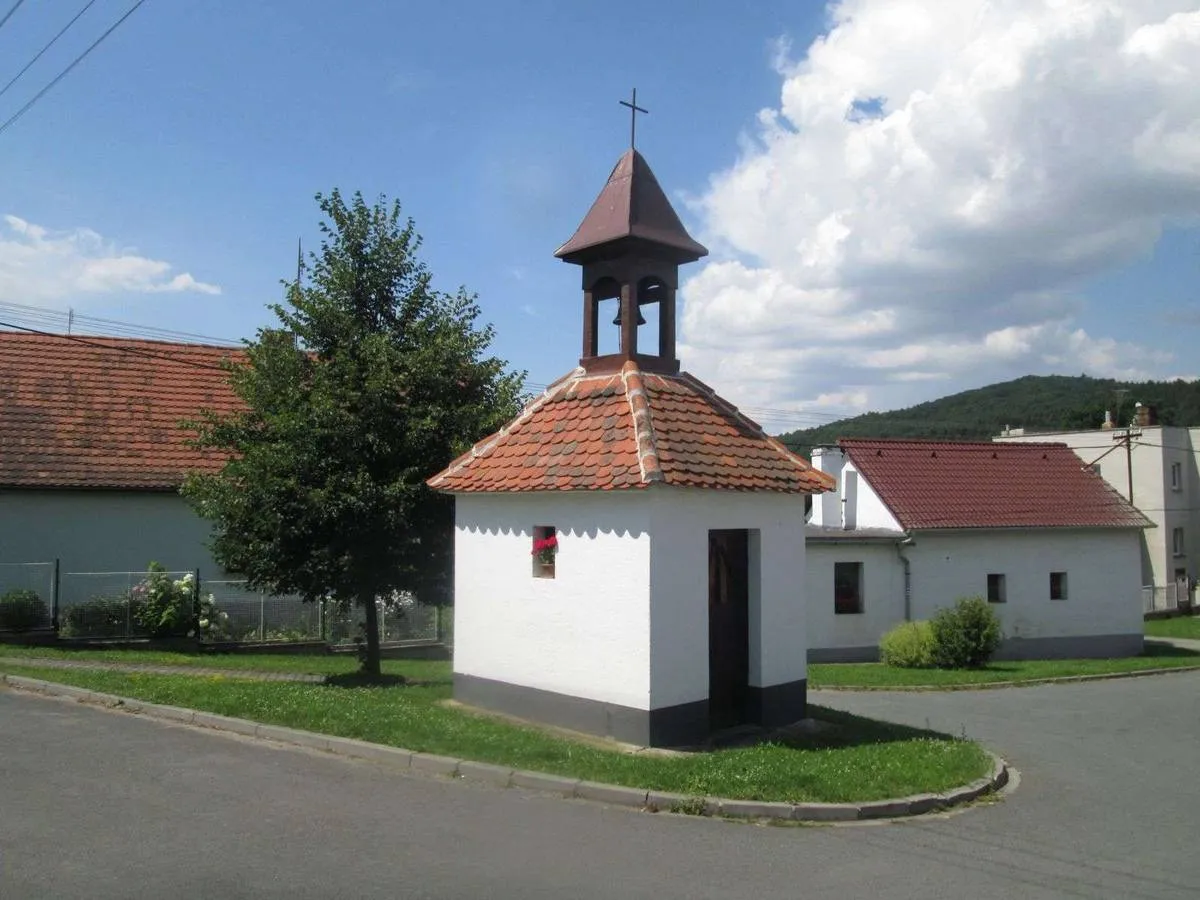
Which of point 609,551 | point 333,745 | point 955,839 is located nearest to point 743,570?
point 609,551

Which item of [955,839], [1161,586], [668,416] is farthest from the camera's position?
[1161,586]

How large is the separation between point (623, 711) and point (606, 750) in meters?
0.49

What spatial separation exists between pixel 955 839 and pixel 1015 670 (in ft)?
58.3

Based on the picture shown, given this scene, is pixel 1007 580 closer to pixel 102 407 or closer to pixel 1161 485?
pixel 1161 485

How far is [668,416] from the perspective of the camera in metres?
11.4

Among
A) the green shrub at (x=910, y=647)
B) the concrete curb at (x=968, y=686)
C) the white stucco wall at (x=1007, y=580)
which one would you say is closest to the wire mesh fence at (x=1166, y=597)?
the white stucco wall at (x=1007, y=580)

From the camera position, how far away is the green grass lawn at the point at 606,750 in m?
8.86

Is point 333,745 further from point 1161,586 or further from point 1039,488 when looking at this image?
point 1161,586

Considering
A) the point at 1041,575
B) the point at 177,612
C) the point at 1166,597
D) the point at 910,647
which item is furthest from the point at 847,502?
the point at 1166,597

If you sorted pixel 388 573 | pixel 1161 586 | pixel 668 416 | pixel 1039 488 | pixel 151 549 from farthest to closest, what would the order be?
pixel 1161 586, pixel 1039 488, pixel 151 549, pixel 388 573, pixel 668 416

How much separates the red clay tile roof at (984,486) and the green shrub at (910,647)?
128 inches

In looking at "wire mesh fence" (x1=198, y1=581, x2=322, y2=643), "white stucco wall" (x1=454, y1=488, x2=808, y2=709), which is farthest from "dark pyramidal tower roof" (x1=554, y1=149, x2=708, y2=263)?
"wire mesh fence" (x1=198, y1=581, x2=322, y2=643)

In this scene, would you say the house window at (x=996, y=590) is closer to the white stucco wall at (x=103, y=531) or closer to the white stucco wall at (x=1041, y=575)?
the white stucco wall at (x=1041, y=575)

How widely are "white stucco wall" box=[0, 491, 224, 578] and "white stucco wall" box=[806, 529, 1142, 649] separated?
606 inches
